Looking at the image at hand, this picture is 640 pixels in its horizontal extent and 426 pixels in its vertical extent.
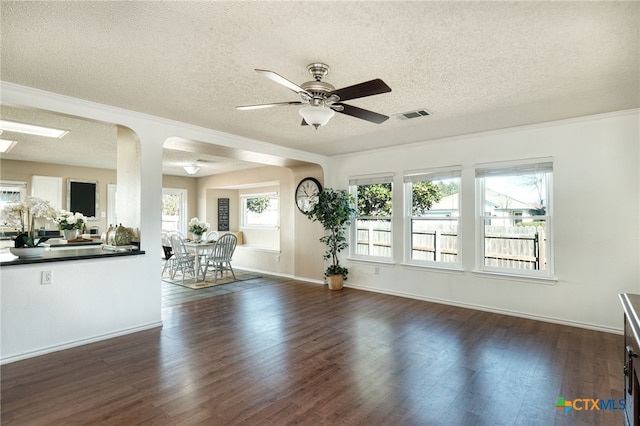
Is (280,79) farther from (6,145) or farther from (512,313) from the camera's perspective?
(6,145)

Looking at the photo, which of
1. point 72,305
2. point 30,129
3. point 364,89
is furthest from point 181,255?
point 364,89

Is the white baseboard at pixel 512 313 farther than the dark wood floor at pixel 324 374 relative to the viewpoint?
Yes

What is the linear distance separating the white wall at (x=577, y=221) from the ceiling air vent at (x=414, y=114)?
1.36 m

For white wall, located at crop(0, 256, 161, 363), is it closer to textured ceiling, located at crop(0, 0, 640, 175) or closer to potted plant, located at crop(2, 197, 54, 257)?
potted plant, located at crop(2, 197, 54, 257)

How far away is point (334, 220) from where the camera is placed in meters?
5.84

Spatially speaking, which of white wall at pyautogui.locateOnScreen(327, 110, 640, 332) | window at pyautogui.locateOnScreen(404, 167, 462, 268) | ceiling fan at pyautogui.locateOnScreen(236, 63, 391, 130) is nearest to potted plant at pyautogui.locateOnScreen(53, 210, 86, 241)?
ceiling fan at pyautogui.locateOnScreen(236, 63, 391, 130)

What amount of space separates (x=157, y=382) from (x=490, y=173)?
4.69 meters

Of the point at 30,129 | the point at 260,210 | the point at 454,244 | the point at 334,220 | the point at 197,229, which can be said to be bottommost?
the point at 454,244

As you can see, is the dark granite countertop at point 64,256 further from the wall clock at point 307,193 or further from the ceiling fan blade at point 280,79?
the wall clock at point 307,193

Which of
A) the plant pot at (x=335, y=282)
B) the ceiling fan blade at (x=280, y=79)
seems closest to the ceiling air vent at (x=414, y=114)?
the ceiling fan blade at (x=280, y=79)

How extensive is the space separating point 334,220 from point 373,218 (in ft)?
2.43

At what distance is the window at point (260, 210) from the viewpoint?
8677 mm

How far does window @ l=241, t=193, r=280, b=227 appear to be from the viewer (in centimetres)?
868

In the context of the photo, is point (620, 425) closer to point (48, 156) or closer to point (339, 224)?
point (339, 224)
